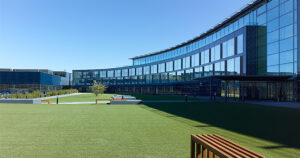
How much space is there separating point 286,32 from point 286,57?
3930 mm

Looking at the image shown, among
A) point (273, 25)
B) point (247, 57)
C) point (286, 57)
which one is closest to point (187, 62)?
point (247, 57)

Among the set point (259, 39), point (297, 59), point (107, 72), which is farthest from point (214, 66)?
point (107, 72)

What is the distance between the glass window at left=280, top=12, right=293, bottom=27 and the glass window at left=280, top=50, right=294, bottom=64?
15.0 ft

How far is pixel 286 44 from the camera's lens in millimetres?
30031

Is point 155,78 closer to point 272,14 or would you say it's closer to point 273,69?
point 273,69

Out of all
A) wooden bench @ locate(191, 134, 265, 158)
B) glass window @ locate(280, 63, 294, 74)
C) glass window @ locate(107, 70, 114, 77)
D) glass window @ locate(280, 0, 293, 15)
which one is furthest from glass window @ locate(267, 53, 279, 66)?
glass window @ locate(107, 70, 114, 77)

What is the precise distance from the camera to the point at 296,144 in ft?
22.1

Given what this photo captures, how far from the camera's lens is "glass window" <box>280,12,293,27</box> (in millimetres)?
29534

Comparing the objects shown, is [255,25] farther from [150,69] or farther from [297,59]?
[150,69]

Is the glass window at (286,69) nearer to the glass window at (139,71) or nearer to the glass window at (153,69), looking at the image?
the glass window at (153,69)

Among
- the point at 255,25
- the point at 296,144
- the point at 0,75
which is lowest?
the point at 296,144

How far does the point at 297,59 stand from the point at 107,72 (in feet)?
242

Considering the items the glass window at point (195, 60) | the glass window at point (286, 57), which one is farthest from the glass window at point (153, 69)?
the glass window at point (286, 57)

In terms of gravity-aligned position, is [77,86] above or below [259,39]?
below
